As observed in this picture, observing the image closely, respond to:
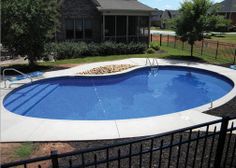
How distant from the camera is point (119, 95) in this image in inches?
570

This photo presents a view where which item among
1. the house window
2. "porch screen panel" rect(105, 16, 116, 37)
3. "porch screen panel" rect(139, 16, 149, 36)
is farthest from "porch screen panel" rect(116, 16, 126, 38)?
the house window

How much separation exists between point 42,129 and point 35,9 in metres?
8.87

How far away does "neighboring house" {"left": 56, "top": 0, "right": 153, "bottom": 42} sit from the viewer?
2302cm

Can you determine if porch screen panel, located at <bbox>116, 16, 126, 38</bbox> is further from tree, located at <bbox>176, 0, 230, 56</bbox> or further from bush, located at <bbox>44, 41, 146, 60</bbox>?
tree, located at <bbox>176, 0, 230, 56</bbox>

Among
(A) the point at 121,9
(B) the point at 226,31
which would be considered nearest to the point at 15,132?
(A) the point at 121,9

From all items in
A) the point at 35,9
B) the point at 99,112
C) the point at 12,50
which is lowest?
the point at 99,112

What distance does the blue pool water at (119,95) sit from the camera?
11961mm

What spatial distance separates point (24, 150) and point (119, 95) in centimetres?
770

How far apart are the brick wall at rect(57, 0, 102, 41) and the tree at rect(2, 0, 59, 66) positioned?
6.34m

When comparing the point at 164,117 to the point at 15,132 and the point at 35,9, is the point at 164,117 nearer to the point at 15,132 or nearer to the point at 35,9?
the point at 15,132

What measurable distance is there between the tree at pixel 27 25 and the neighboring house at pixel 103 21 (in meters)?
6.59

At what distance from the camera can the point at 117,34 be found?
25234 mm

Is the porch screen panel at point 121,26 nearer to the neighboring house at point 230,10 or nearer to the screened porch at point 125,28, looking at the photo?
the screened porch at point 125,28

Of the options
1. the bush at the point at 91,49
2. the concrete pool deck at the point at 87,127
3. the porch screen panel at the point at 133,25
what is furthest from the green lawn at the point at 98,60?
the concrete pool deck at the point at 87,127
